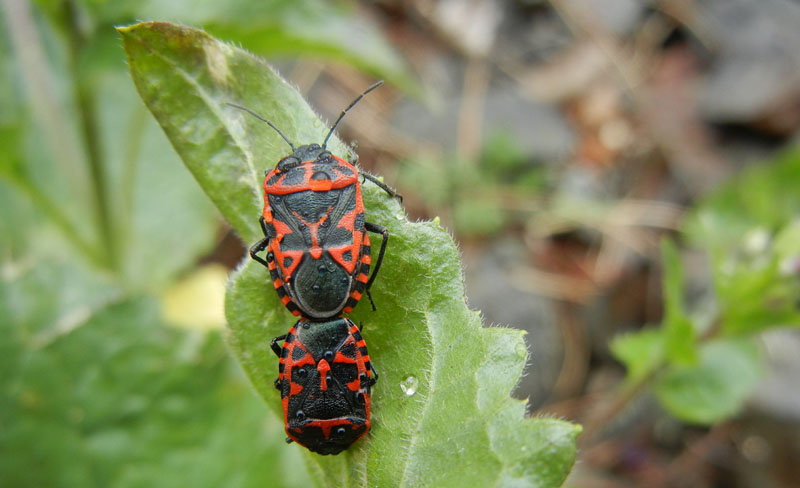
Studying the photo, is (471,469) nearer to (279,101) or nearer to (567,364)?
(279,101)

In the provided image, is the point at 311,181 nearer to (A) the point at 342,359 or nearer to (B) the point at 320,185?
(B) the point at 320,185

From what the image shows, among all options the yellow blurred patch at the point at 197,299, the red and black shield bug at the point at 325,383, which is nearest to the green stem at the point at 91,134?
the yellow blurred patch at the point at 197,299

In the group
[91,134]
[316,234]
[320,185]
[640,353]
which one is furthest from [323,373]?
[640,353]

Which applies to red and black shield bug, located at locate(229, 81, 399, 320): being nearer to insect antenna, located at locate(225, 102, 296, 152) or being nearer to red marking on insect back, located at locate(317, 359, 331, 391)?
insect antenna, located at locate(225, 102, 296, 152)

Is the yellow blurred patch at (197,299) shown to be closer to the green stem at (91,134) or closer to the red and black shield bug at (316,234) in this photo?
the green stem at (91,134)

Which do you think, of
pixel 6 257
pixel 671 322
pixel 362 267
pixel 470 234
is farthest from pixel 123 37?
pixel 470 234


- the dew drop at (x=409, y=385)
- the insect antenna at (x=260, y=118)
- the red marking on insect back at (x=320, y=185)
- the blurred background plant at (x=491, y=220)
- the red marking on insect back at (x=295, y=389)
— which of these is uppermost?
the insect antenna at (x=260, y=118)
